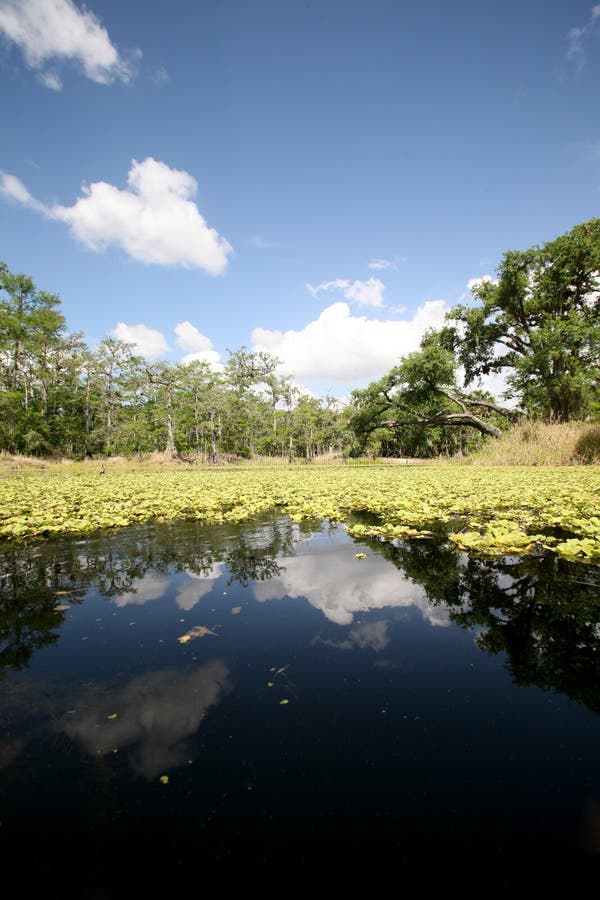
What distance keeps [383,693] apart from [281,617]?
0.93m

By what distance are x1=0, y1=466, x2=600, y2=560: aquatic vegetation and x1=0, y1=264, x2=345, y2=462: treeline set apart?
22.6m

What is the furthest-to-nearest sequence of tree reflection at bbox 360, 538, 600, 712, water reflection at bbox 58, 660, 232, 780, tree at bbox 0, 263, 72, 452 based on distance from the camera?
tree at bbox 0, 263, 72, 452 < tree reflection at bbox 360, 538, 600, 712 < water reflection at bbox 58, 660, 232, 780

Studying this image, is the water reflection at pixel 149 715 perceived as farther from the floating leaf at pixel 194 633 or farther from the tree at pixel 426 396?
the tree at pixel 426 396

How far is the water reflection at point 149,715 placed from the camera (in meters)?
1.38

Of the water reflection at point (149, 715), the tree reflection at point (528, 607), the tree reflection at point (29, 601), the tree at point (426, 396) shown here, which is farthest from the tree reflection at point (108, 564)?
the tree at point (426, 396)

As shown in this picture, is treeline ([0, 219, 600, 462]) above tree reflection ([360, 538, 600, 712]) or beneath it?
above

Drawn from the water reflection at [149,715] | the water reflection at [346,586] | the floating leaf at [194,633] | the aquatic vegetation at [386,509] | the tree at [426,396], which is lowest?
the water reflection at [149,715]

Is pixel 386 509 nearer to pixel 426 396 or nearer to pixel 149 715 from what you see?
pixel 149 715

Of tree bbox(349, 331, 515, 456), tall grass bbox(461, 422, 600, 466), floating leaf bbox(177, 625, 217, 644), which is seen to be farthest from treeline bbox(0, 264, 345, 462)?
floating leaf bbox(177, 625, 217, 644)

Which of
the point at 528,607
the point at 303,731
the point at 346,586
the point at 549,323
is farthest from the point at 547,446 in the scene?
the point at 303,731

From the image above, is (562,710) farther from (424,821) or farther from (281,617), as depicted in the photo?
(281,617)

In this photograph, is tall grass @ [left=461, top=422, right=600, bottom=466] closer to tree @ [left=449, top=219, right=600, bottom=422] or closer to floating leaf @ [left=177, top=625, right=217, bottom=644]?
tree @ [left=449, top=219, right=600, bottom=422]

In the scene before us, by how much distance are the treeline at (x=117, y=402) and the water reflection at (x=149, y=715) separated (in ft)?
92.9

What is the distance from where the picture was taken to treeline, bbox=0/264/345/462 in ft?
92.6
